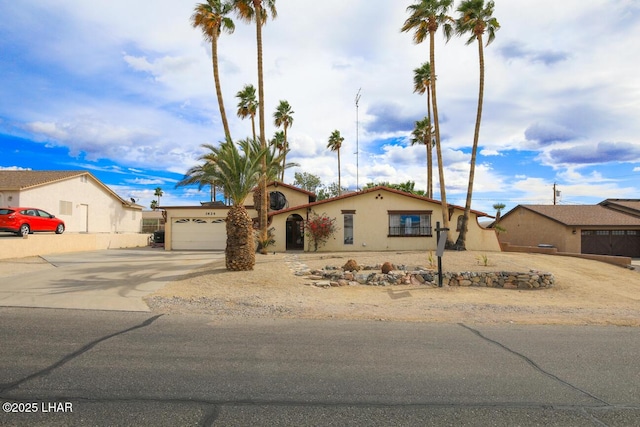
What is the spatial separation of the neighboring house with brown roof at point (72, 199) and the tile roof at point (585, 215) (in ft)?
117

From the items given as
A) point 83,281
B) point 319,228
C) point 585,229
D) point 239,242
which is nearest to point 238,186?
point 239,242

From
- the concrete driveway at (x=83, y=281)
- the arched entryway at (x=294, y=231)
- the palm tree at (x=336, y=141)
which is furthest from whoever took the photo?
the palm tree at (x=336, y=141)

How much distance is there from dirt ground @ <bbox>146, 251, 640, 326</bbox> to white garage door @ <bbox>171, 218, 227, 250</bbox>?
12774 mm

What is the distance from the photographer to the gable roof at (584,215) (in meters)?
29.7

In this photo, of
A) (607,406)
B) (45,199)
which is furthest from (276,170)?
(45,199)

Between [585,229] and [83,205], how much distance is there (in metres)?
38.6

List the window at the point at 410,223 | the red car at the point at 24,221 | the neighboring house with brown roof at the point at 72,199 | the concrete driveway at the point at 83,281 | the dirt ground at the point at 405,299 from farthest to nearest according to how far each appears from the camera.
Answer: the neighboring house with brown roof at the point at 72,199
the window at the point at 410,223
the red car at the point at 24,221
the concrete driveway at the point at 83,281
the dirt ground at the point at 405,299

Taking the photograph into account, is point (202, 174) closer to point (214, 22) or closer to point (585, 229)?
point (214, 22)

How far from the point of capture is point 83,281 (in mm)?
12391

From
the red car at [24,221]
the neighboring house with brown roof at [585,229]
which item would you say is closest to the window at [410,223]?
the neighboring house with brown roof at [585,229]

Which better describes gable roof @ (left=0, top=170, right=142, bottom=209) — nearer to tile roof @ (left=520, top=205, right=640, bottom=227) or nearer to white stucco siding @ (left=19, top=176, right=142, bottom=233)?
white stucco siding @ (left=19, top=176, right=142, bottom=233)

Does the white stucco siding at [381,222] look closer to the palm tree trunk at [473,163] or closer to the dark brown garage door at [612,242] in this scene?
the palm tree trunk at [473,163]

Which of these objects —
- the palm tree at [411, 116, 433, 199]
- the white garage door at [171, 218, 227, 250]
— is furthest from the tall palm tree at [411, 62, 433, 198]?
the white garage door at [171, 218, 227, 250]

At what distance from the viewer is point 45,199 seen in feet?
89.5
